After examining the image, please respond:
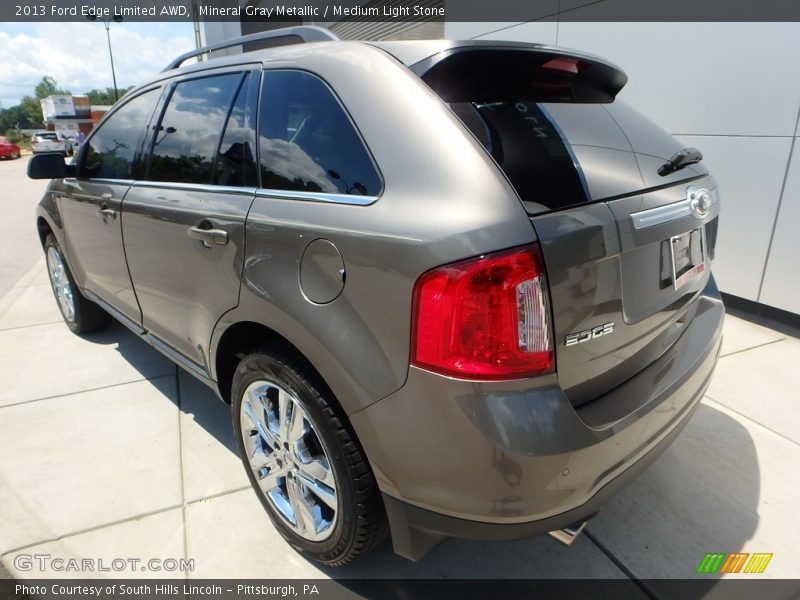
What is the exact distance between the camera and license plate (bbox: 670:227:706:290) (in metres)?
1.77

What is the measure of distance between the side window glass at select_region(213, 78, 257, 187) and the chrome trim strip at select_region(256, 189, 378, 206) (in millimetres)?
138

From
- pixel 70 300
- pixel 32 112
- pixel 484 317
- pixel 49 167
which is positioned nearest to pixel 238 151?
pixel 484 317

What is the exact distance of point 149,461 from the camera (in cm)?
272

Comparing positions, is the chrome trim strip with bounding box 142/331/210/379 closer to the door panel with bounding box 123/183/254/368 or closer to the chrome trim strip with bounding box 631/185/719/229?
the door panel with bounding box 123/183/254/368

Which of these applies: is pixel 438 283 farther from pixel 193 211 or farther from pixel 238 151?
pixel 193 211

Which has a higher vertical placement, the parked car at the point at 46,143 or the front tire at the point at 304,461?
the front tire at the point at 304,461

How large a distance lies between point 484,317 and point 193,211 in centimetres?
141

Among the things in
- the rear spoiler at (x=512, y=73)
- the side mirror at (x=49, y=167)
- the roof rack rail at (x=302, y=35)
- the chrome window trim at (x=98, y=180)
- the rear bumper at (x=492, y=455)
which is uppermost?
the roof rack rail at (x=302, y=35)

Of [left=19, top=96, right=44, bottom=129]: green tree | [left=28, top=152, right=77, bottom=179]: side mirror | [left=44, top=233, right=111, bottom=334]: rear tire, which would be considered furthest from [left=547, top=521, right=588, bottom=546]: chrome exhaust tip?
[left=19, top=96, right=44, bottom=129]: green tree

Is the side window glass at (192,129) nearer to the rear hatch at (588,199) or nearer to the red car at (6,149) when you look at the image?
the rear hatch at (588,199)

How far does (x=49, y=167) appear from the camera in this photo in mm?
3336

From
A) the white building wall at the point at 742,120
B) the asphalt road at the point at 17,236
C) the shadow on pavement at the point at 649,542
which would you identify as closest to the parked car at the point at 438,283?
the shadow on pavement at the point at 649,542

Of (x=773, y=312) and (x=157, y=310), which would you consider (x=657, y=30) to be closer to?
(x=773, y=312)

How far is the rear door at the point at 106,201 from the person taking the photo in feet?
9.52
